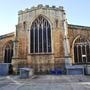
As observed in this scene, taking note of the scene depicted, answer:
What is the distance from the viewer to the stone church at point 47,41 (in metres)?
20.2

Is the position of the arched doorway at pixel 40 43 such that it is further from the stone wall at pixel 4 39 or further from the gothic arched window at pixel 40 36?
the stone wall at pixel 4 39

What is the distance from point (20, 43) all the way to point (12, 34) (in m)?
3.74

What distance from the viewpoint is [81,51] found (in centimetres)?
2208


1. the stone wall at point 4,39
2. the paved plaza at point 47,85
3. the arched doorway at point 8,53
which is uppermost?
the stone wall at point 4,39

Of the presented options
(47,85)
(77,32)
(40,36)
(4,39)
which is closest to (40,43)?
(40,36)

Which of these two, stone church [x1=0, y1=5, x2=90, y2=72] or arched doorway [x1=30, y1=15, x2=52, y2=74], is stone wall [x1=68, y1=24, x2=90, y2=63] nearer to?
stone church [x1=0, y1=5, x2=90, y2=72]

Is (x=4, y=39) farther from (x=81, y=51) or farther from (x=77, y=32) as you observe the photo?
(x=81, y=51)

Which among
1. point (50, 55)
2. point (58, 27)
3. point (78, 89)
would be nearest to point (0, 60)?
point (50, 55)

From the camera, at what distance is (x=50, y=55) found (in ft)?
66.5

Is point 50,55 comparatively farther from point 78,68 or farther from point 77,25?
point 77,25

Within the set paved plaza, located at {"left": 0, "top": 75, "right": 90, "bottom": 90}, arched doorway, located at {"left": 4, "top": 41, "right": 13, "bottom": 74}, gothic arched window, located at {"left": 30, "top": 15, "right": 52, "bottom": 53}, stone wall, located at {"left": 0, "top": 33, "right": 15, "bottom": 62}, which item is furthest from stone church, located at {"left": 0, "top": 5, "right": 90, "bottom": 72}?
paved plaza, located at {"left": 0, "top": 75, "right": 90, "bottom": 90}

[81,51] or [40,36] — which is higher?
[40,36]

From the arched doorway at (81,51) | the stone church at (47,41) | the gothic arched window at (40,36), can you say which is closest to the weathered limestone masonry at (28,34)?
the stone church at (47,41)

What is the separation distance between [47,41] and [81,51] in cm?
491
